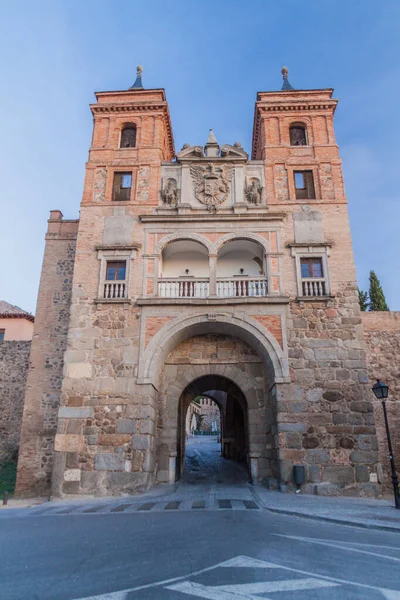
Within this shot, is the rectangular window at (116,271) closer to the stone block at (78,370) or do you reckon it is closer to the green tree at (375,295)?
the stone block at (78,370)

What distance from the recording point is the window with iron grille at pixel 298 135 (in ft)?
51.9

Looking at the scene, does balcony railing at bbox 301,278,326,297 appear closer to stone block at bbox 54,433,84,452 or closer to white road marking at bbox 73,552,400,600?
stone block at bbox 54,433,84,452

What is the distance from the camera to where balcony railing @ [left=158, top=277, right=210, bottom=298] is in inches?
512

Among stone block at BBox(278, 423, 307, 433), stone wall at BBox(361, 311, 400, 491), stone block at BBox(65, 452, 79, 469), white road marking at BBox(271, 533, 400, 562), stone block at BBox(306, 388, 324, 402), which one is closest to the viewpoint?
white road marking at BBox(271, 533, 400, 562)

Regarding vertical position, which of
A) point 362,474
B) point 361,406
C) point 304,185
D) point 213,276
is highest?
point 304,185

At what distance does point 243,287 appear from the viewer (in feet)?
43.1

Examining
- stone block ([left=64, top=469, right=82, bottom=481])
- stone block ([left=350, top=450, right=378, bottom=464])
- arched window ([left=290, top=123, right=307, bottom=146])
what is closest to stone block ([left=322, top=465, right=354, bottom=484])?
stone block ([left=350, top=450, right=378, bottom=464])

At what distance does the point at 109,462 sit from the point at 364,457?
7091mm

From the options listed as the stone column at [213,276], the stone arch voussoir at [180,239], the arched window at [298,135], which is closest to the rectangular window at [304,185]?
the arched window at [298,135]

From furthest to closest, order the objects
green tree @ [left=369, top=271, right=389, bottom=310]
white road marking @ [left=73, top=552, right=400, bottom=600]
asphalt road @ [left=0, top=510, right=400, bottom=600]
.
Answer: green tree @ [left=369, top=271, right=389, bottom=310], asphalt road @ [left=0, top=510, right=400, bottom=600], white road marking @ [left=73, top=552, right=400, bottom=600]

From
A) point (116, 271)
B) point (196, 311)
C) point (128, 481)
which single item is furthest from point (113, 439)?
point (116, 271)

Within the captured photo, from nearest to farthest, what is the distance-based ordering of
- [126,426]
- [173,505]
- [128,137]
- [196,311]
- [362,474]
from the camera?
[173,505] < [362,474] < [126,426] < [196,311] < [128,137]

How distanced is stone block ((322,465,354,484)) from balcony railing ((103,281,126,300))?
7.95 meters

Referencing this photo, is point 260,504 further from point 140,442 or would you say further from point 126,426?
point 126,426
